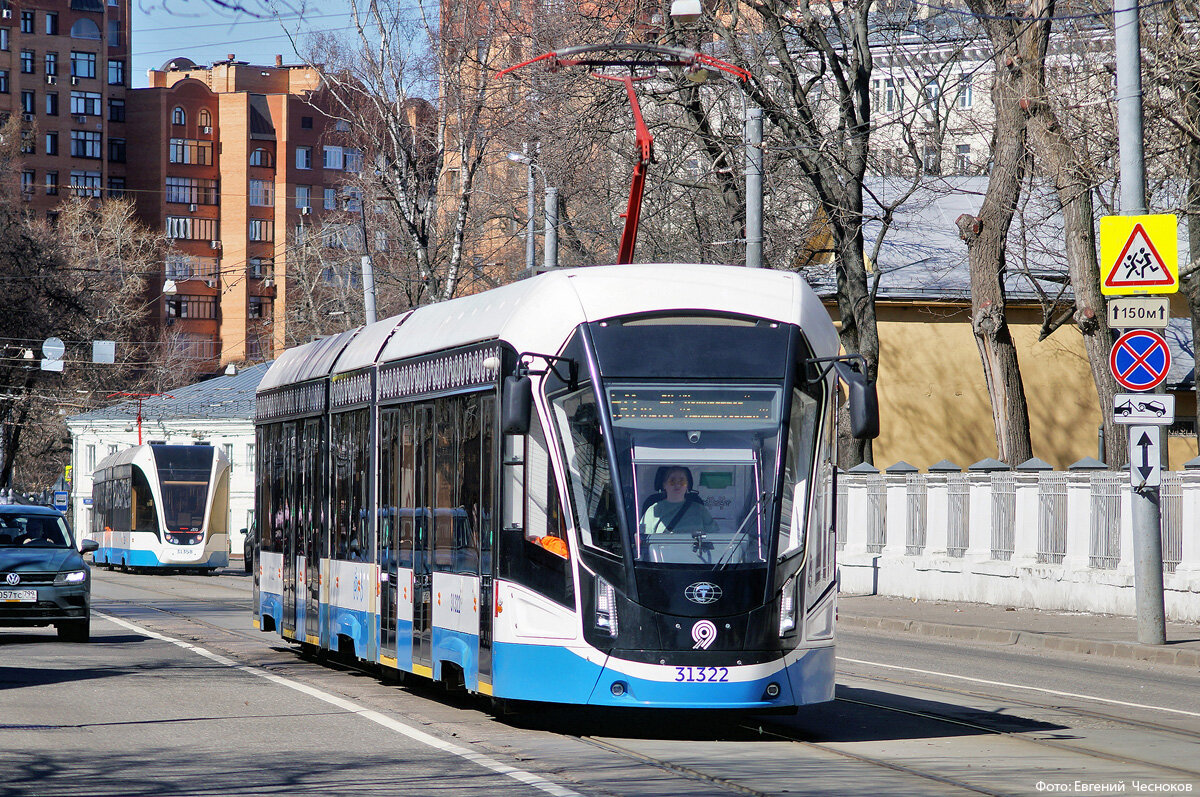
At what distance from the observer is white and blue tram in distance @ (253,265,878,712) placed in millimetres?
10383

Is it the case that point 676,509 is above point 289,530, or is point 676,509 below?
above

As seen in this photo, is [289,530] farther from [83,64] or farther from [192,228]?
[83,64]

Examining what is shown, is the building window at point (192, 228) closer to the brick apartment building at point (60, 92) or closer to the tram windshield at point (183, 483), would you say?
the brick apartment building at point (60, 92)

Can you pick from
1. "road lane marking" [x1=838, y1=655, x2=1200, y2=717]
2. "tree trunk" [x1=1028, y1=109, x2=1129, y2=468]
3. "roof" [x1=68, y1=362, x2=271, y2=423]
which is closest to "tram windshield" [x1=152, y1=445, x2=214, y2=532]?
"roof" [x1=68, y1=362, x2=271, y2=423]

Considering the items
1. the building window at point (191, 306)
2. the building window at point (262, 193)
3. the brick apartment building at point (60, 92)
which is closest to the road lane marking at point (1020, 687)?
the building window at point (191, 306)

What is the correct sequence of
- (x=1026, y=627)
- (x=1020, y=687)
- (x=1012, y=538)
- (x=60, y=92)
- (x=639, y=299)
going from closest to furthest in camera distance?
(x=639, y=299) → (x=1020, y=687) → (x=1026, y=627) → (x=1012, y=538) → (x=60, y=92)

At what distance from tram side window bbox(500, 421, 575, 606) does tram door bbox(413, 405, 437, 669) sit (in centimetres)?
179

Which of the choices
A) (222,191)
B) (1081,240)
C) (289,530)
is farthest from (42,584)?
(222,191)

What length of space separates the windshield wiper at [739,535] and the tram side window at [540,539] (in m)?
0.91

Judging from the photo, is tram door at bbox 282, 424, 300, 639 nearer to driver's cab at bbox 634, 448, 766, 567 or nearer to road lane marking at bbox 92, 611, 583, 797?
road lane marking at bbox 92, 611, 583, 797

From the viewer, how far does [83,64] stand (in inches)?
4449

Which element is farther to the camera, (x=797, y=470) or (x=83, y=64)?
(x=83, y=64)

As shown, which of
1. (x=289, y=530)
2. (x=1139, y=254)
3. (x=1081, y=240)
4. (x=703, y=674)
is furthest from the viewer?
(x=1081, y=240)

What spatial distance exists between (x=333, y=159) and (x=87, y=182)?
16608 millimetres
